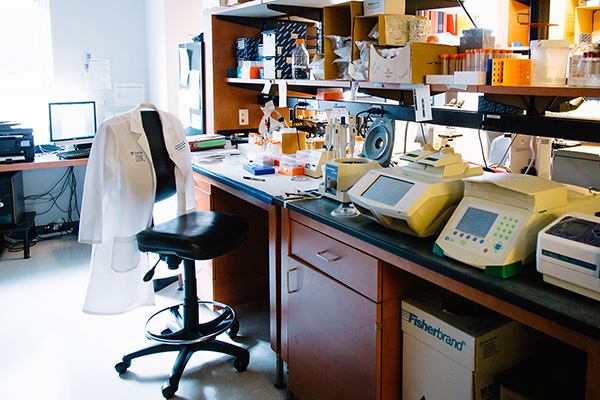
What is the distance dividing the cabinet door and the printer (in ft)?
9.33

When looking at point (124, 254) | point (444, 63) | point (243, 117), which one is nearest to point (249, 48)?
point (243, 117)

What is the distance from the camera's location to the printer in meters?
3.95

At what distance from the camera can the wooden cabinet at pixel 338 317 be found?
1.70 meters

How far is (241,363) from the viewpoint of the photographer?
2482mm

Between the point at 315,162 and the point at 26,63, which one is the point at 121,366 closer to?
the point at 315,162

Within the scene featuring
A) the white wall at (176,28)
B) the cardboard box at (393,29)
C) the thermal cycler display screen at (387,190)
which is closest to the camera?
the thermal cycler display screen at (387,190)

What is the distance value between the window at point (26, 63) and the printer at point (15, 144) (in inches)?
23.7

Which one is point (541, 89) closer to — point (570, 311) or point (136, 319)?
point (570, 311)

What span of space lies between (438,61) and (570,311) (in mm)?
1164

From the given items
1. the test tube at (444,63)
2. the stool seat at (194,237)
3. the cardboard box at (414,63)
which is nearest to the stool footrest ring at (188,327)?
the stool seat at (194,237)

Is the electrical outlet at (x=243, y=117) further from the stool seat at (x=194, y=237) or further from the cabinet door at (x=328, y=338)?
the cabinet door at (x=328, y=338)

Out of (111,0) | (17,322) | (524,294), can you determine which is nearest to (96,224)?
(17,322)

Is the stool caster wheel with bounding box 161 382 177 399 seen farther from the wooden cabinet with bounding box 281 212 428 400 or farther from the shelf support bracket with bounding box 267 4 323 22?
the shelf support bracket with bounding box 267 4 323 22

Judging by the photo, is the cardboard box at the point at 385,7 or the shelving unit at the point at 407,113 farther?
the cardboard box at the point at 385,7
